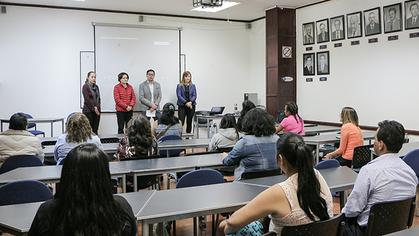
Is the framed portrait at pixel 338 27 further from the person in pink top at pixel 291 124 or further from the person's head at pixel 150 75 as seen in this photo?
the person's head at pixel 150 75

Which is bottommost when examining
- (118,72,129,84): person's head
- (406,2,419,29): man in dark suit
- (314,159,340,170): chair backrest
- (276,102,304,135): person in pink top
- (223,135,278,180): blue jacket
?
(314,159,340,170): chair backrest

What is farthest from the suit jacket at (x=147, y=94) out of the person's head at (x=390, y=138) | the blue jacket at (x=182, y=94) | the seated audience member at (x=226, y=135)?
the person's head at (x=390, y=138)

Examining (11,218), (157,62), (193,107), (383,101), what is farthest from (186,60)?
(11,218)

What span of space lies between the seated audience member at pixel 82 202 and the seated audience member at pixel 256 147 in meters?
2.17

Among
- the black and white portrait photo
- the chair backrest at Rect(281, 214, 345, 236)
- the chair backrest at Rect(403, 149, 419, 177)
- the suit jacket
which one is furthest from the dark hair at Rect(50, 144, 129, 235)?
the suit jacket

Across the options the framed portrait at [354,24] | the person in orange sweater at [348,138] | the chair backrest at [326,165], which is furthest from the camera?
the framed portrait at [354,24]

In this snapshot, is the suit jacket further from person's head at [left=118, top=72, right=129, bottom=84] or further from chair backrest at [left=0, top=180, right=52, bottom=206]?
chair backrest at [left=0, top=180, right=52, bottom=206]

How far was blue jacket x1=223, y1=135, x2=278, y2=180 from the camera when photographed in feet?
12.5

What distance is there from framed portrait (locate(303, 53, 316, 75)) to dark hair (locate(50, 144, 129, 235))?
8524mm

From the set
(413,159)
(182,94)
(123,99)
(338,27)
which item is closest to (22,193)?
(413,159)

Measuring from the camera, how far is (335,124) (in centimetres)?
910

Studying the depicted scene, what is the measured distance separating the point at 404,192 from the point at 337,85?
6663 millimetres

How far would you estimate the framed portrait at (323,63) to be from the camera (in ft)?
30.3

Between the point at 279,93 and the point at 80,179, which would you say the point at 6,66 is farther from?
the point at 80,179
